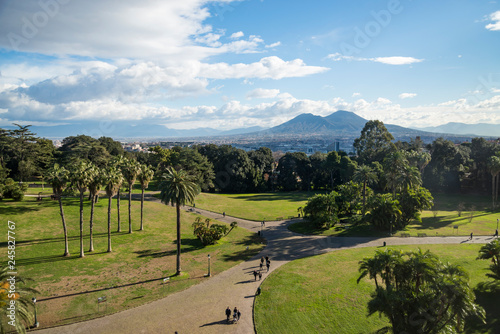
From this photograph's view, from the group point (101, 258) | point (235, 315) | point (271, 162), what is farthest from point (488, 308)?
point (271, 162)

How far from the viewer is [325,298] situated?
26.0 metres

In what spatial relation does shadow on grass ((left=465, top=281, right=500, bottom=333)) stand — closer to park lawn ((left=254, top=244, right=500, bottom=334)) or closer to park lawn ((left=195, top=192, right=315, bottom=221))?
park lawn ((left=254, top=244, right=500, bottom=334))

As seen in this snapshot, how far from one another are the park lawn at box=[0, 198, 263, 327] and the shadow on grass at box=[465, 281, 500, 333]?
24685mm

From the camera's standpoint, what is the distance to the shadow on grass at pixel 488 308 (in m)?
21.0

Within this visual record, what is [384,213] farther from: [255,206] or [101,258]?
[101,258]

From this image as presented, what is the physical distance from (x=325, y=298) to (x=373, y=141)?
8767cm

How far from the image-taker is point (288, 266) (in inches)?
1326

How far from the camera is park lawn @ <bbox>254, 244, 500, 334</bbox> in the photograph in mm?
21938

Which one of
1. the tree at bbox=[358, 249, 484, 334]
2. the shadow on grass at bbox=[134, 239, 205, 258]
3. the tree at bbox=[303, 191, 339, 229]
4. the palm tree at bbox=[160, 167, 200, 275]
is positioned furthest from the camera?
the tree at bbox=[303, 191, 339, 229]

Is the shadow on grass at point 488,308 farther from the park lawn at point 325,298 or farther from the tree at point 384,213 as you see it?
the tree at point 384,213

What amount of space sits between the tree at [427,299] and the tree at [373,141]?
81.6 metres

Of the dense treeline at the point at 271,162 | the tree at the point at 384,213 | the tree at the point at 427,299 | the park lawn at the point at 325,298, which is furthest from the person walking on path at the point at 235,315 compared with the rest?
the dense treeline at the point at 271,162

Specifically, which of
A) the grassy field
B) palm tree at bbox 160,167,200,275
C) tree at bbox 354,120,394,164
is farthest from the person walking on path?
tree at bbox 354,120,394,164

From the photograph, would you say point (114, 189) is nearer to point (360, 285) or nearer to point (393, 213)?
point (360, 285)
